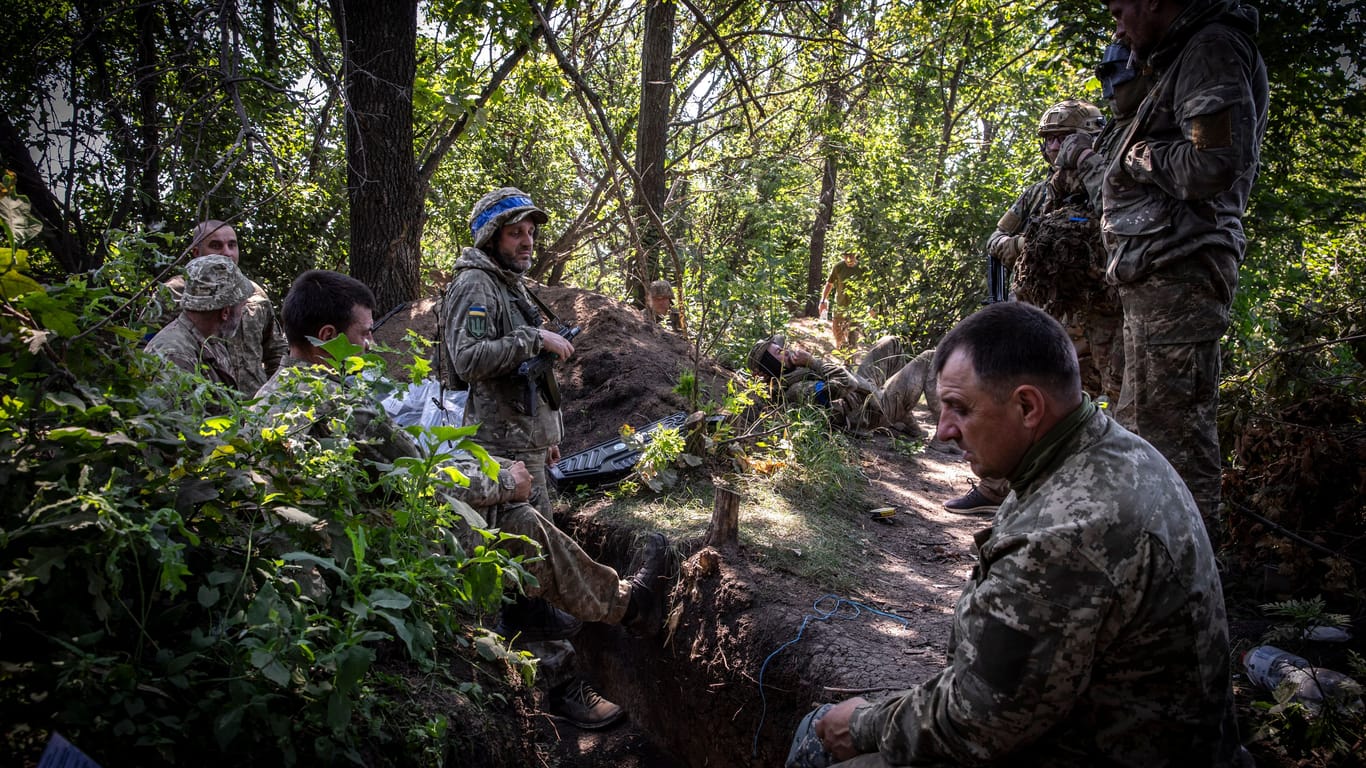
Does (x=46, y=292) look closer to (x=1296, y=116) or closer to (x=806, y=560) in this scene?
(x=806, y=560)

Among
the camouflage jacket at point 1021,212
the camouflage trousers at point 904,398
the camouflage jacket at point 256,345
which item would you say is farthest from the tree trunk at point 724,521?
the camouflage trousers at point 904,398

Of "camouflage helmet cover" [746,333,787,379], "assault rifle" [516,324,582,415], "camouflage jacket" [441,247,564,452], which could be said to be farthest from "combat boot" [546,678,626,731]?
"camouflage helmet cover" [746,333,787,379]

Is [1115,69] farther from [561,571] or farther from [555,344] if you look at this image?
[561,571]

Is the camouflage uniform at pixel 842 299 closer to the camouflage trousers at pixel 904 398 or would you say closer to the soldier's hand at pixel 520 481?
the camouflage trousers at pixel 904 398

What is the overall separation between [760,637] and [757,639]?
0.02 meters

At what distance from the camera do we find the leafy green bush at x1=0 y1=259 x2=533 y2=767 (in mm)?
1429

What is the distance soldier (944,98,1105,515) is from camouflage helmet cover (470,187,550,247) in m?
2.88

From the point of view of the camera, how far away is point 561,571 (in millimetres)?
3939

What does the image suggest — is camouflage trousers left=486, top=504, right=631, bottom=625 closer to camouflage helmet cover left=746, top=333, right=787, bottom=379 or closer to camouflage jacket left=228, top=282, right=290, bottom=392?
camouflage jacket left=228, top=282, right=290, bottom=392

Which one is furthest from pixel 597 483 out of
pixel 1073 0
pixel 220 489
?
pixel 1073 0

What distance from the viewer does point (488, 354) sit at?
4012 millimetres

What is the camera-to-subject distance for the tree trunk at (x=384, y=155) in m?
6.47

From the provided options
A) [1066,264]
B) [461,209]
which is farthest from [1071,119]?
[461,209]

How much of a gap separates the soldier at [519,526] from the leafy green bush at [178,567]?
0.20 metres
